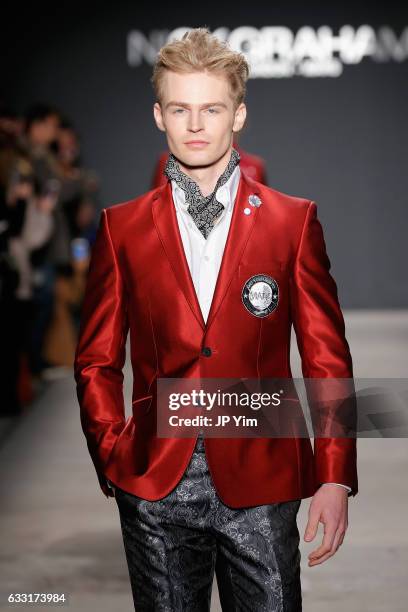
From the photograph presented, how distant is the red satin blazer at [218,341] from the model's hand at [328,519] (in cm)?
3

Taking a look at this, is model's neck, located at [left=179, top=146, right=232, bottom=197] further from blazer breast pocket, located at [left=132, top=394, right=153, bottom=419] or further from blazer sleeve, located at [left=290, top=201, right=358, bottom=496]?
blazer breast pocket, located at [left=132, top=394, right=153, bottom=419]

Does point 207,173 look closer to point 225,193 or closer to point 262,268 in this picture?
point 225,193

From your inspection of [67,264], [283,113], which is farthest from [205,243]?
[283,113]

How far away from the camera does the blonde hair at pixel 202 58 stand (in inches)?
79.0

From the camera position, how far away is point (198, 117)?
6.56ft

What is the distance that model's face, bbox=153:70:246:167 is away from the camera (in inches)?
79.0

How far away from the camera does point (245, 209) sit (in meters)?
2.05

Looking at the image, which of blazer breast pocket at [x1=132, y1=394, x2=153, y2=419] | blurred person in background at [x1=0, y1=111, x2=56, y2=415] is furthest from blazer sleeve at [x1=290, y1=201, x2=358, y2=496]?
blurred person in background at [x1=0, y1=111, x2=56, y2=415]

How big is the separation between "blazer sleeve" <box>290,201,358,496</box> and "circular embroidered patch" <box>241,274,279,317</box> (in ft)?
0.16

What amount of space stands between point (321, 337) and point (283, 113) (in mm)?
10125

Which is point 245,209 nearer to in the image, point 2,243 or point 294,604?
point 294,604

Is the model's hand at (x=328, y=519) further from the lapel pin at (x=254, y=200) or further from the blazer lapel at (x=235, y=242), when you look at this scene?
the lapel pin at (x=254, y=200)

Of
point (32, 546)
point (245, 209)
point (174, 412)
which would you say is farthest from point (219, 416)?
point (32, 546)

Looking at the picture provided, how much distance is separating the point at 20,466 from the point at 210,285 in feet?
11.5
